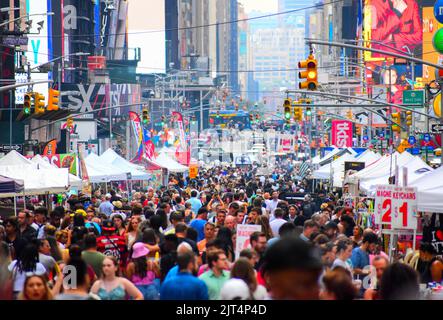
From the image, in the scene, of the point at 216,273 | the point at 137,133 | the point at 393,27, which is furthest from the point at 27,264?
the point at 393,27

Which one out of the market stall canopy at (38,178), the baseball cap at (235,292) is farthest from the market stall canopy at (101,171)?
the baseball cap at (235,292)

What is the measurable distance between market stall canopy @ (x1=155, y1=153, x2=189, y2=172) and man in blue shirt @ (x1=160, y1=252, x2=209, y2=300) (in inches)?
1757

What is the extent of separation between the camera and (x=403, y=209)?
16281 millimetres

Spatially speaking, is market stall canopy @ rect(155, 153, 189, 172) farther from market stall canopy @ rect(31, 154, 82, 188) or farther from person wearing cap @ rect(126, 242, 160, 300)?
person wearing cap @ rect(126, 242, 160, 300)

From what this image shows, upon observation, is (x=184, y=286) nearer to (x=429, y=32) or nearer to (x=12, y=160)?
(x=12, y=160)

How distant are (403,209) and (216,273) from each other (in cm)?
534

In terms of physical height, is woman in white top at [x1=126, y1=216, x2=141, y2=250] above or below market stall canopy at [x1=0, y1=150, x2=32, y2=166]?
below

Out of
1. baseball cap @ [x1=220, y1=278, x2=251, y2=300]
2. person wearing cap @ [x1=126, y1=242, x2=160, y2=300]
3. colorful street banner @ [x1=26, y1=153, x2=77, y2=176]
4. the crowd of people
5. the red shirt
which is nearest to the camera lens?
the crowd of people

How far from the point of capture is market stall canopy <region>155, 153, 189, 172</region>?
56.0 meters

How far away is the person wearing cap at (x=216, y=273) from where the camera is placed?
37.8ft

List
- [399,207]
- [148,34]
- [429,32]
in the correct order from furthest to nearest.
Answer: [148,34] < [429,32] < [399,207]

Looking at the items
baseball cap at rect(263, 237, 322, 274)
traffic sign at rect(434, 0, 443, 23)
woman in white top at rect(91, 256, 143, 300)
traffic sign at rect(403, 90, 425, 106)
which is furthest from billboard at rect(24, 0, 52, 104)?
baseball cap at rect(263, 237, 322, 274)
